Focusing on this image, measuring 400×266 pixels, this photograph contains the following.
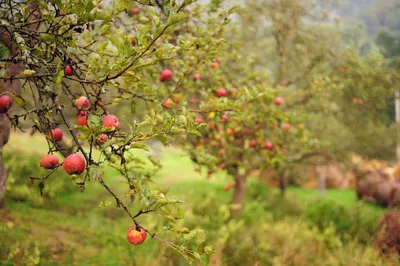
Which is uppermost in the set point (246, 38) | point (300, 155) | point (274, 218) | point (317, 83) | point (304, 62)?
point (246, 38)

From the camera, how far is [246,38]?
35.0ft

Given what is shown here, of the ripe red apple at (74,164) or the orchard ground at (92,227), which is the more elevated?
the ripe red apple at (74,164)

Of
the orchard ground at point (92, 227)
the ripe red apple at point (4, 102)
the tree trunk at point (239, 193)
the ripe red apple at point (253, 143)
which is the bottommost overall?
the orchard ground at point (92, 227)

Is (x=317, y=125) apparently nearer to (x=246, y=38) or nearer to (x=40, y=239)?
(x=246, y=38)

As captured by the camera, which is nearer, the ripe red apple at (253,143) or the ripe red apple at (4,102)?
the ripe red apple at (4,102)

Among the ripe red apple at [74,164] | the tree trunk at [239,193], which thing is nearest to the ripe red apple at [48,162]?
the ripe red apple at [74,164]

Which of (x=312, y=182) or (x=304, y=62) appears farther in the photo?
(x=312, y=182)

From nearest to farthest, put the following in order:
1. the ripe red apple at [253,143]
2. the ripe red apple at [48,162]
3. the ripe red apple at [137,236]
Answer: the ripe red apple at [137,236] < the ripe red apple at [48,162] < the ripe red apple at [253,143]

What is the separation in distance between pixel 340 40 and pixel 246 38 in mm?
3181

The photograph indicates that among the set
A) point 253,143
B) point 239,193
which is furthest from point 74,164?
point 239,193

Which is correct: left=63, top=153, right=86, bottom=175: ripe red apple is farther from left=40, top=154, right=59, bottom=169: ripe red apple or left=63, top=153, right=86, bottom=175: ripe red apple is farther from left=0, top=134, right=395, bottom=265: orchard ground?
left=40, top=154, right=59, bottom=169: ripe red apple

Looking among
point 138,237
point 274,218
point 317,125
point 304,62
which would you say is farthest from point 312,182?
point 138,237

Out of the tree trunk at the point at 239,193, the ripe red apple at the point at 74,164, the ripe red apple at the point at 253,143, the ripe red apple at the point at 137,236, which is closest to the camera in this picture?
the ripe red apple at the point at 74,164

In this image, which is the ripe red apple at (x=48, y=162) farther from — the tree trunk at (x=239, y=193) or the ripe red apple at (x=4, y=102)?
the tree trunk at (x=239, y=193)
